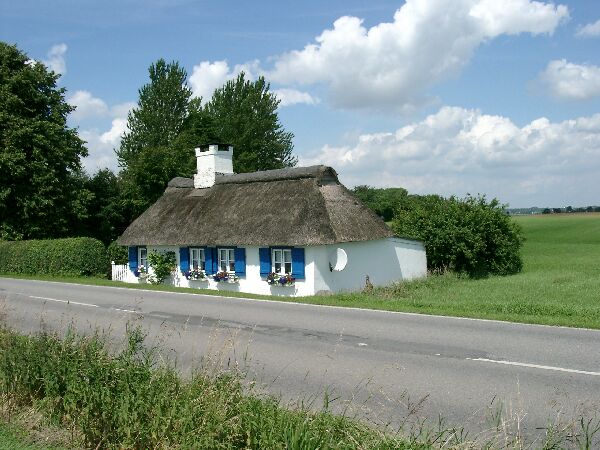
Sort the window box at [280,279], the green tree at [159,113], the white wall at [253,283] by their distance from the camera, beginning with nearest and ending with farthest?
the white wall at [253,283]
the window box at [280,279]
the green tree at [159,113]

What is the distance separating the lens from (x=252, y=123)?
59125 millimetres

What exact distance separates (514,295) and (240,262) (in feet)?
36.5

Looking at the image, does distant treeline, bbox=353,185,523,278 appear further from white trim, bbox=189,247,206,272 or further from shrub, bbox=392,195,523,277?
white trim, bbox=189,247,206,272

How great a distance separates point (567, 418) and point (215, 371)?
4090mm

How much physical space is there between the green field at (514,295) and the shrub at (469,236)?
1285mm

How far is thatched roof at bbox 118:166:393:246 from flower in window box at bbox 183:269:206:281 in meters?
1.31

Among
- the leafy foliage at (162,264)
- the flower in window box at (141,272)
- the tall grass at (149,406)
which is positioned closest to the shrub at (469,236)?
the leafy foliage at (162,264)

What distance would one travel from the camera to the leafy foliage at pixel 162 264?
29.3m

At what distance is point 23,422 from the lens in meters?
7.12

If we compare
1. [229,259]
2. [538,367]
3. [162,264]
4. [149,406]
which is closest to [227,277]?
[229,259]

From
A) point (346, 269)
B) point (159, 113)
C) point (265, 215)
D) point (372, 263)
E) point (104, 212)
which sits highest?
point (159, 113)

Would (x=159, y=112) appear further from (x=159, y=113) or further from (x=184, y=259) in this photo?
(x=184, y=259)

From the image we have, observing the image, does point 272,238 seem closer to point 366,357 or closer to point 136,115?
point 366,357

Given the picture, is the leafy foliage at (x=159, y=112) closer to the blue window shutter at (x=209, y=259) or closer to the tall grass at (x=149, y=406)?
the blue window shutter at (x=209, y=259)
